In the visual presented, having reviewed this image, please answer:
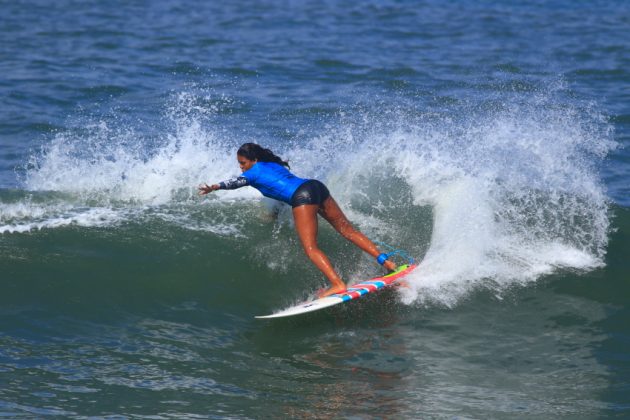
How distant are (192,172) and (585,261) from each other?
543 cm

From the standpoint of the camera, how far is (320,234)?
1115cm

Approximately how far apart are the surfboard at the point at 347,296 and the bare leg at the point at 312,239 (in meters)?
0.21

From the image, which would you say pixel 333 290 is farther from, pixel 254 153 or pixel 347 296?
pixel 254 153

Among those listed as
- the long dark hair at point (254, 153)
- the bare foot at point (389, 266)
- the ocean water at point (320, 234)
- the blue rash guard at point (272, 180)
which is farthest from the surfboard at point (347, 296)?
the long dark hair at point (254, 153)

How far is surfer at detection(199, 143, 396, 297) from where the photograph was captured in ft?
30.5

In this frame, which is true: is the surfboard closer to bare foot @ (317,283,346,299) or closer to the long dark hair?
bare foot @ (317,283,346,299)

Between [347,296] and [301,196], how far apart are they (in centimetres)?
120

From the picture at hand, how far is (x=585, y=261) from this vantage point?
10.6m

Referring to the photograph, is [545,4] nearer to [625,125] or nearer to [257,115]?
[625,125]

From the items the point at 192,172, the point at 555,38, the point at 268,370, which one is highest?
the point at 555,38

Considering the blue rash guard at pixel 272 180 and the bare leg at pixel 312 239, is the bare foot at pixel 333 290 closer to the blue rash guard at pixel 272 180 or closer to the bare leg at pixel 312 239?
the bare leg at pixel 312 239

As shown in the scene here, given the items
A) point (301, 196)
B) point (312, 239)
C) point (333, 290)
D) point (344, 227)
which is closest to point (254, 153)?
point (301, 196)

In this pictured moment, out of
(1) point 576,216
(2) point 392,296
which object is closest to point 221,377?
(2) point 392,296

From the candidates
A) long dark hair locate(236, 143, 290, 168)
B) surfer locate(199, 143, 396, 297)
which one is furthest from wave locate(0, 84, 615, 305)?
long dark hair locate(236, 143, 290, 168)
